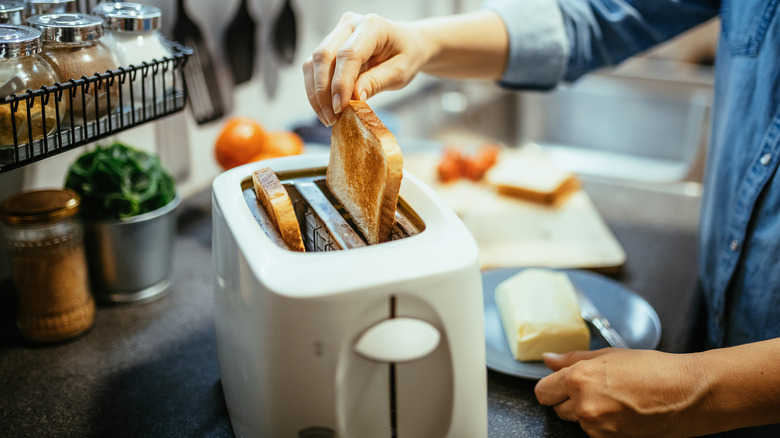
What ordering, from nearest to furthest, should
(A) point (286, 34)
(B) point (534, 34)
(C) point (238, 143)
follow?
(B) point (534, 34)
(C) point (238, 143)
(A) point (286, 34)

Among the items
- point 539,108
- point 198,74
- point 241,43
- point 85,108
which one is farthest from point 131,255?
point 539,108

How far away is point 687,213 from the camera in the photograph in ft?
4.67

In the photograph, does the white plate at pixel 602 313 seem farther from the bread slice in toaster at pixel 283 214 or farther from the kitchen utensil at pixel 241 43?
the kitchen utensil at pixel 241 43

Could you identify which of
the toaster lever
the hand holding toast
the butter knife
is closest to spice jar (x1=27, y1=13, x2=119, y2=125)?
the hand holding toast

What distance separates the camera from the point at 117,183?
3.05 feet

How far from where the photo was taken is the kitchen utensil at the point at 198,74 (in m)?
1.25

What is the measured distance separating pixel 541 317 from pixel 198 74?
89 centimetres

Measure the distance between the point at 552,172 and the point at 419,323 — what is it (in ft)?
3.29

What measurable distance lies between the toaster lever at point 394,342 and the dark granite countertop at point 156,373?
9.9 inches

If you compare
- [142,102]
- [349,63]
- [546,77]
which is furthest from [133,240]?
[546,77]

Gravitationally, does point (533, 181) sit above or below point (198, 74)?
below

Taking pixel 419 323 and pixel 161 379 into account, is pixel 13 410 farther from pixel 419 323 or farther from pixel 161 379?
pixel 419 323

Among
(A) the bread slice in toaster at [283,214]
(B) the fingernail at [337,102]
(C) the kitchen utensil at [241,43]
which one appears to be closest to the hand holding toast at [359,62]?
(B) the fingernail at [337,102]

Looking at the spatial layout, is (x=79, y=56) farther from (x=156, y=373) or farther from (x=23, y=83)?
(x=156, y=373)
